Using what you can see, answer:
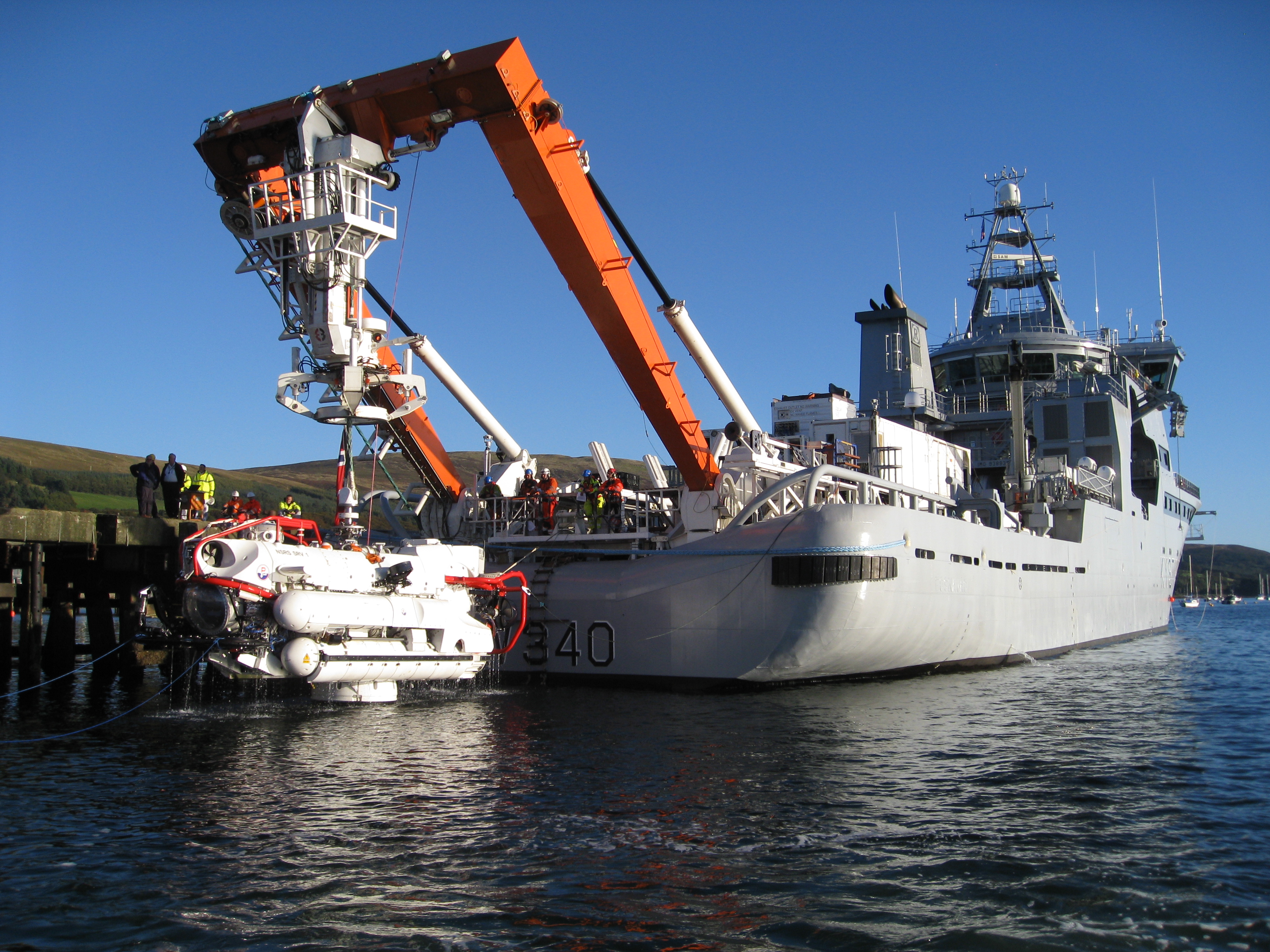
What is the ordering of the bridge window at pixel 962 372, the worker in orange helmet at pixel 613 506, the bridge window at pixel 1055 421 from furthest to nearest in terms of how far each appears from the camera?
the bridge window at pixel 962 372, the bridge window at pixel 1055 421, the worker in orange helmet at pixel 613 506

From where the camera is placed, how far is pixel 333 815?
1009cm

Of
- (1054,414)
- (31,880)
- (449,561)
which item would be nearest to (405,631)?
(449,561)

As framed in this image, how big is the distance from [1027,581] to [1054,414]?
10.6 m

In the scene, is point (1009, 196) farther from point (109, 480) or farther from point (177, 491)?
point (109, 480)


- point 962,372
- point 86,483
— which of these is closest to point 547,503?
point 962,372

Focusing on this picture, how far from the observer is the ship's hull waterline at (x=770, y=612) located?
19.4 m

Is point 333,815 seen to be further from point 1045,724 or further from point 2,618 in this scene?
point 2,618

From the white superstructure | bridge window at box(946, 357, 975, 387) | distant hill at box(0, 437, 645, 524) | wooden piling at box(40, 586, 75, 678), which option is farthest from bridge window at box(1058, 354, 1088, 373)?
wooden piling at box(40, 586, 75, 678)

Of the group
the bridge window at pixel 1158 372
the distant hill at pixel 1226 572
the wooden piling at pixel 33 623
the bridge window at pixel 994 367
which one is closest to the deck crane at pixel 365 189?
the wooden piling at pixel 33 623

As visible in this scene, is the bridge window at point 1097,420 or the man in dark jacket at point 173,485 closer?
the man in dark jacket at point 173,485

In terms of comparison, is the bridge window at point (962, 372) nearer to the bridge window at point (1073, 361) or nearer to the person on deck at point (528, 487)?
the bridge window at point (1073, 361)

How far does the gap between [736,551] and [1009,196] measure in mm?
32543

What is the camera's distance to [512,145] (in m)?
19.1

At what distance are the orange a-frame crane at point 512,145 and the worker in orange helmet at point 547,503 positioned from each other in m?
3.52
